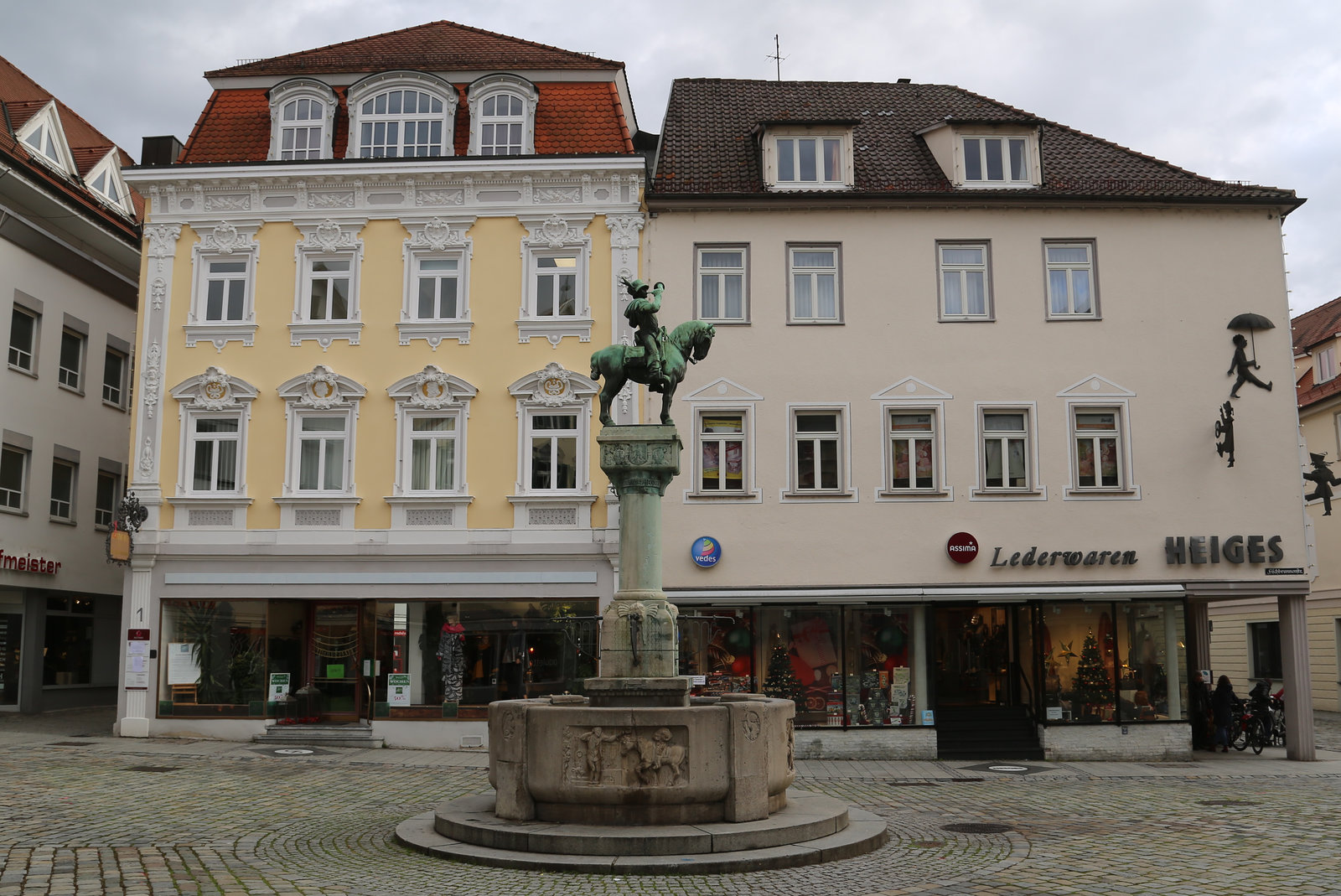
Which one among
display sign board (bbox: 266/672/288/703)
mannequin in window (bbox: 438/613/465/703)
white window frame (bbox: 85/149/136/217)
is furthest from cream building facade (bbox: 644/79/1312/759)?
white window frame (bbox: 85/149/136/217)

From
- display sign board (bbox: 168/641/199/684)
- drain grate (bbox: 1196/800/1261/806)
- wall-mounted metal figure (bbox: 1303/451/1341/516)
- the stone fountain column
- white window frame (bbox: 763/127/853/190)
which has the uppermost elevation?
white window frame (bbox: 763/127/853/190)

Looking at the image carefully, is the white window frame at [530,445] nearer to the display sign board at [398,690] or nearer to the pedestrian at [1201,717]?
the display sign board at [398,690]

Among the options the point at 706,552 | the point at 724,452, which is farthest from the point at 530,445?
the point at 706,552

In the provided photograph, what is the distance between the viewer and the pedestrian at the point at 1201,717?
22.3 m

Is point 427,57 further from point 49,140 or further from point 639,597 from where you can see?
point 639,597

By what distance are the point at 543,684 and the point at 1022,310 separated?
35.6 feet

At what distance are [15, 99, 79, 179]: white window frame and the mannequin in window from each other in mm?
14860

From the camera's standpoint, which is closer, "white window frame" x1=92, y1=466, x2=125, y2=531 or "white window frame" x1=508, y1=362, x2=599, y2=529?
"white window frame" x1=508, y1=362, x2=599, y2=529

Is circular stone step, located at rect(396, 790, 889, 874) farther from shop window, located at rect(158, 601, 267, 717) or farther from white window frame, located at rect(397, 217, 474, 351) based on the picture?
white window frame, located at rect(397, 217, 474, 351)

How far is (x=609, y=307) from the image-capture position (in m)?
22.2

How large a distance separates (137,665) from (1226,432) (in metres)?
19.4

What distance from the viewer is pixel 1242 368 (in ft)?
71.2

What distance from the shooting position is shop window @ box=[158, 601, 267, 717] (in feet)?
70.9

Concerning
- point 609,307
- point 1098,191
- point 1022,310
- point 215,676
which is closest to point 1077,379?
point 1022,310
